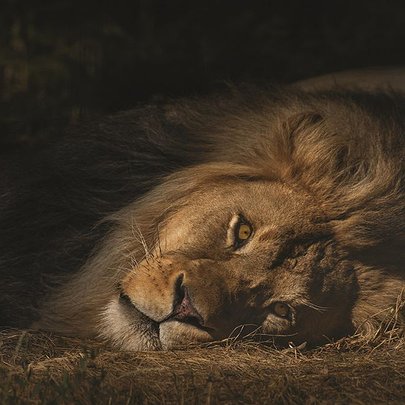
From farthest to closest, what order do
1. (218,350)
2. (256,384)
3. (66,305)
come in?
(66,305) < (218,350) < (256,384)

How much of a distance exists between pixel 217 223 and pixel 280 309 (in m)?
0.48

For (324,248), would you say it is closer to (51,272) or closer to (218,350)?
(218,350)

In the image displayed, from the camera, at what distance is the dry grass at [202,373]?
4.25m

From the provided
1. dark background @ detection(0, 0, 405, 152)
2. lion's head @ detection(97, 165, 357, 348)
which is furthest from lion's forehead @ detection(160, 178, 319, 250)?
dark background @ detection(0, 0, 405, 152)

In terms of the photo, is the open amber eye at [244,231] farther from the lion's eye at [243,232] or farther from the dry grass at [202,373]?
the dry grass at [202,373]

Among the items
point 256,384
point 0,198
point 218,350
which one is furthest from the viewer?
point 0,198

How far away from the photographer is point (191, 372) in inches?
183

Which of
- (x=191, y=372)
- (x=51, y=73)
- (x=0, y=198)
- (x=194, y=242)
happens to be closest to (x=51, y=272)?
(x=0, y=198)

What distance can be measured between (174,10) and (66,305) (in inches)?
139

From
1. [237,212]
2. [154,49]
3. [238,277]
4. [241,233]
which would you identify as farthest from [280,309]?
[154,49]

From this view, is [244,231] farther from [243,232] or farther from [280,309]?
[280,309]

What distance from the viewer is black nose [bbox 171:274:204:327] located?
4.75 meters

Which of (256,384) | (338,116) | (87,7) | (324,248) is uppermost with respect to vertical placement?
(87,7)

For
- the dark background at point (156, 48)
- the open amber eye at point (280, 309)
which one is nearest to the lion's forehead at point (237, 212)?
the open amber eye at point (280, 309)
